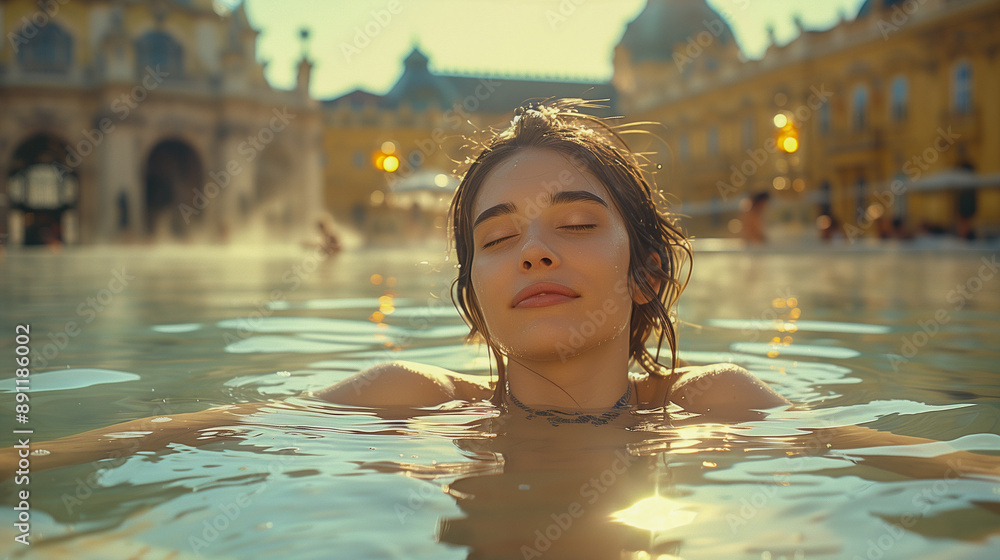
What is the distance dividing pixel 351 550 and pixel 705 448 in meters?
1.11

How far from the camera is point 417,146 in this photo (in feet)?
211

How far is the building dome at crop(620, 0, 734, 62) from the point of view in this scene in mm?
58156

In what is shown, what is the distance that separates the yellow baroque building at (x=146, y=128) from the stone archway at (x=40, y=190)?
0.22ft

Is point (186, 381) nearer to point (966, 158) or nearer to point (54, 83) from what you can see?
point (966, 158)

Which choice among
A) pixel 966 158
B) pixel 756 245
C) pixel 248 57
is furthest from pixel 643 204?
pixel 248 57

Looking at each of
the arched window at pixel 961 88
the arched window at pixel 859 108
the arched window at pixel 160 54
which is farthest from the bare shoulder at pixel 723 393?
the arched window at pixel 160 54

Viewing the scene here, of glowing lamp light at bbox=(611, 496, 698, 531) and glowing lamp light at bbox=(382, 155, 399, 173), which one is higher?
glowing lamp light at bbox=(382, 155, 399, 173)

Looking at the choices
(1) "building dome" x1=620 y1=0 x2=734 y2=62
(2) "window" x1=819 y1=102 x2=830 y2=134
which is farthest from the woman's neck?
(1) "building dome" x1=620 y1=0 x2=734 y2=62

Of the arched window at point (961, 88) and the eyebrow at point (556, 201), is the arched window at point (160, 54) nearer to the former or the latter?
the arched window at point (961, 88)

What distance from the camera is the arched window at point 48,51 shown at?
130 ft

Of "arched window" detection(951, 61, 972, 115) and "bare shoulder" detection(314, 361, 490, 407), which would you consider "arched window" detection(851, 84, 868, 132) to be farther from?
"bare shoulder" detection(314, 361, 490, 407)

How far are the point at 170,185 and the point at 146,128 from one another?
5933mm

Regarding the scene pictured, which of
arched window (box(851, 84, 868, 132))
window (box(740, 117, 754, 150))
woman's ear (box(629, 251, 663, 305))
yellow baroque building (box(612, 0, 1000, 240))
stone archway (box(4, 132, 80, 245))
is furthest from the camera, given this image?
window (box(740, 117, 754, 150))

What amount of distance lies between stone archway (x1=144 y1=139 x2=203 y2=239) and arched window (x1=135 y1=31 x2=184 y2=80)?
10.5ft
